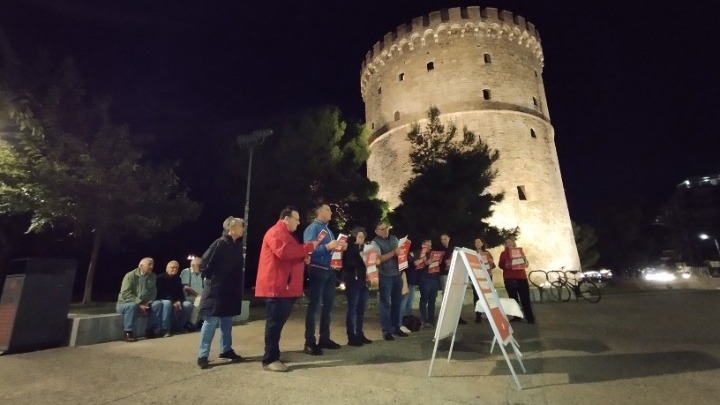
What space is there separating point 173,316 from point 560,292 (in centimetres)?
1034

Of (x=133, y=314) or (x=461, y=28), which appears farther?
(x=461, y=28)

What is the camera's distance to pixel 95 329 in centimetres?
578

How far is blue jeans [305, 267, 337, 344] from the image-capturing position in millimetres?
4766

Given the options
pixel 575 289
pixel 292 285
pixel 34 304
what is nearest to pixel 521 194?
pixel 575 289

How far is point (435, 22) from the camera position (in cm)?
2286

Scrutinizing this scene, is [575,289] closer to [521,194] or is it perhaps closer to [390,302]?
[390,302]

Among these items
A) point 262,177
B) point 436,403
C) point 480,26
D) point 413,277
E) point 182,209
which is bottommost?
point 436,403

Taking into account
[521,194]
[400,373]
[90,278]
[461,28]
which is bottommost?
[400,373]

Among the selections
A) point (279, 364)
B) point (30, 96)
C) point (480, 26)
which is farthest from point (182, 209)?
point (480, 26)

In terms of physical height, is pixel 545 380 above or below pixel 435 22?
below

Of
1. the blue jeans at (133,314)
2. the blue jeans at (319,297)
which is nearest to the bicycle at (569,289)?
the blue jeans at (319,297)

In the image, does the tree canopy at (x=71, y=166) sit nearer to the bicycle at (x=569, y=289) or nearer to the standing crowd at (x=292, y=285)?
the standing crowd at (x=292, y=285)

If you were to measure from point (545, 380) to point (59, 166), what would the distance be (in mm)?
12183

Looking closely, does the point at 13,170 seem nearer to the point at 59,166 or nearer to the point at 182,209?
the point at 59,166
